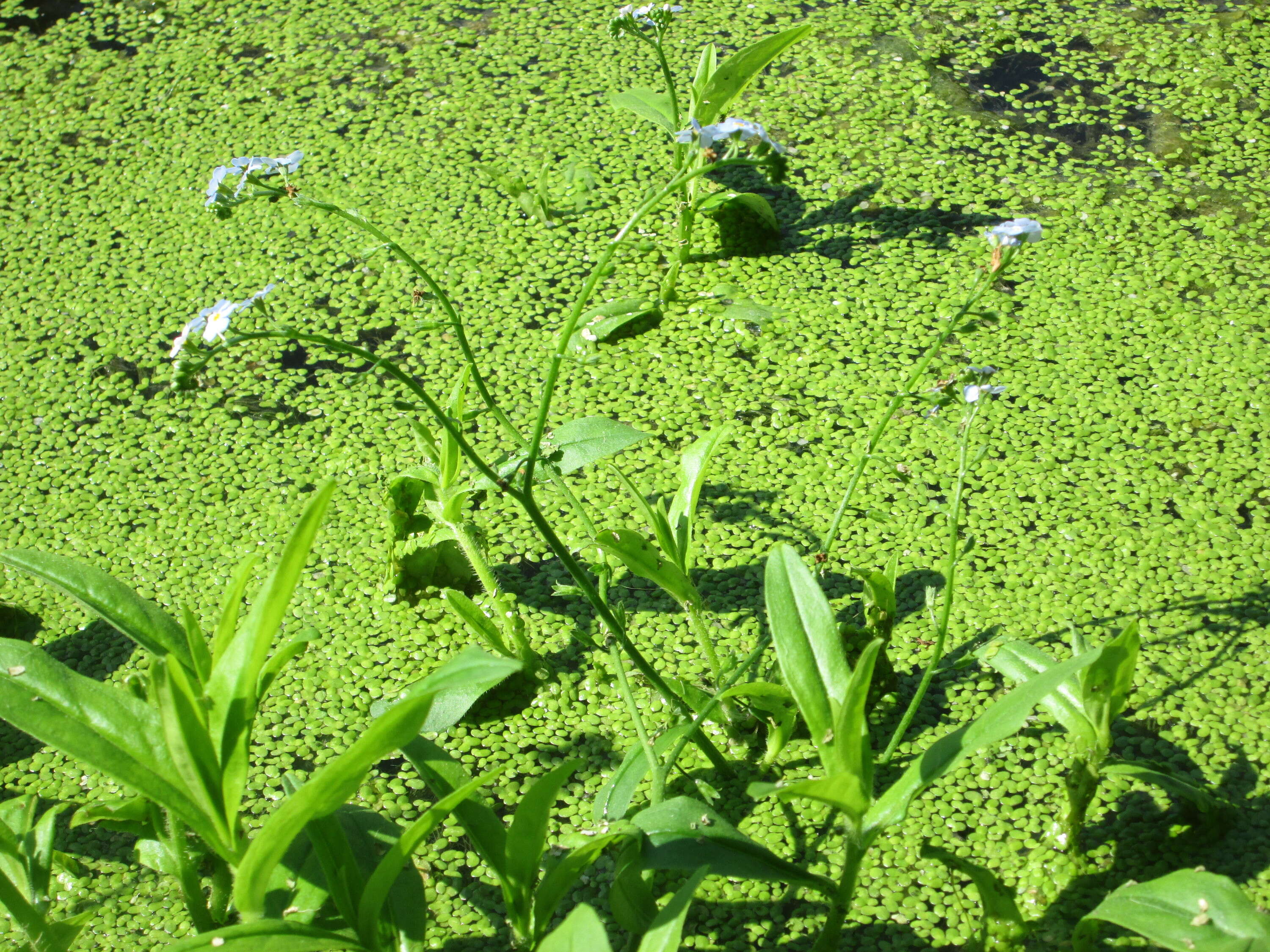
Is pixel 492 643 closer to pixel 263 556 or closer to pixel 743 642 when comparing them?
pixel 743 642

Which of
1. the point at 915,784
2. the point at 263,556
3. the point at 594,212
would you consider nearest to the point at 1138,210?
the point at 594,212

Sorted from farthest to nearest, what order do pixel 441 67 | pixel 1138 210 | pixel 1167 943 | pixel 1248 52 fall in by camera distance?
pixel 441 67 → pixel 1248 52 → pixel 1138 210 → pixel 1167 943

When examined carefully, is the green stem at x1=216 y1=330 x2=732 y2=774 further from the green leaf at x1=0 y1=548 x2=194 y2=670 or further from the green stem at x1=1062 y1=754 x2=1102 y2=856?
the green stem at x1=1062 y1=754 x2=1102 y2=856

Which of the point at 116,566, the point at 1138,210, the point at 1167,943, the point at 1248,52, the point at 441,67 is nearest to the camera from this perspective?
the point at 1167,943

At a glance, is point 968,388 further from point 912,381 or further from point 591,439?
point 591,439

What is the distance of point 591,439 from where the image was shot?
174 cm

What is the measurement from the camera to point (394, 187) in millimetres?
2809

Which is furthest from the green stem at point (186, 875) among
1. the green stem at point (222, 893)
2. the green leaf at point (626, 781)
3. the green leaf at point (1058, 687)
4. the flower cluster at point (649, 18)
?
the flower cluster at point (649, 18)

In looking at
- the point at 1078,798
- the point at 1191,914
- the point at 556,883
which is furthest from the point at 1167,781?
the point at 556,883

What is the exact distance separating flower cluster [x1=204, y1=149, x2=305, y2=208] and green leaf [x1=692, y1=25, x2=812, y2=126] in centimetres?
126

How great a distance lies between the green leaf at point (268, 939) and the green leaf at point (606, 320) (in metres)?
1.37

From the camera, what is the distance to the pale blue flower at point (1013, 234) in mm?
1253

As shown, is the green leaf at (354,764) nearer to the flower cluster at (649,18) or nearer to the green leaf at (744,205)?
the flower cluster at (649,18)

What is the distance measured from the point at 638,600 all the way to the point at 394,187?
1.43 m
